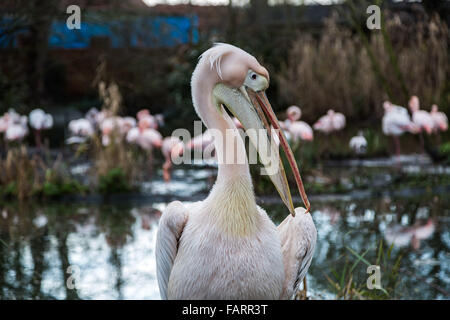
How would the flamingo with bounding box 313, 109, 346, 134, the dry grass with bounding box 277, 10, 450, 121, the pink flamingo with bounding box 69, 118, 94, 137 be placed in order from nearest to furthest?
1. the pink flamingo with bounding box 69, 118, 94, 137
2. the flamingo with bounding box 313, 109, 346, 134
3. the dry grass with bounding box 277, 10, 450, 121

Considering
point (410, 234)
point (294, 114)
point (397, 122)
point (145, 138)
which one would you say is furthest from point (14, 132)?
point (410, 234)

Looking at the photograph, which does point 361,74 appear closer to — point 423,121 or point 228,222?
point 423,121

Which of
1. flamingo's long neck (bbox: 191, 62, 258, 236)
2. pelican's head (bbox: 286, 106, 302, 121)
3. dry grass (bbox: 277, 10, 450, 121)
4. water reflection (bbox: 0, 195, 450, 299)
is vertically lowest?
water reflection (bbox: 0, 195, 450, 299)

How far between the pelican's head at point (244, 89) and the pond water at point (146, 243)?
1264mm

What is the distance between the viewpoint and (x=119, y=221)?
6133mm

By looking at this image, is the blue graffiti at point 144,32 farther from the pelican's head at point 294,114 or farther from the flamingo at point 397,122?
the flamingo at point 397,122

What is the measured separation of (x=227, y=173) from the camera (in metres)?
2.32

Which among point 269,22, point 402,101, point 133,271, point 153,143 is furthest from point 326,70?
point 133,271

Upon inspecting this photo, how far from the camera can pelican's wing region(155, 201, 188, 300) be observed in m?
2.33

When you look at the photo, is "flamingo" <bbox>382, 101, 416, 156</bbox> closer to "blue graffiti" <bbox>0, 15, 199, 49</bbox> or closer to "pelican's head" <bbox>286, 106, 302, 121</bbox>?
"pelican's head" <bbox>286, 106, 302, 121</bbox>

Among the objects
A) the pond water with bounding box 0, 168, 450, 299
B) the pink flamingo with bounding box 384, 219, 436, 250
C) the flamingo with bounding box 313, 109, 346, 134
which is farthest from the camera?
the flamingo with bounding box 313, 109, 346, 134

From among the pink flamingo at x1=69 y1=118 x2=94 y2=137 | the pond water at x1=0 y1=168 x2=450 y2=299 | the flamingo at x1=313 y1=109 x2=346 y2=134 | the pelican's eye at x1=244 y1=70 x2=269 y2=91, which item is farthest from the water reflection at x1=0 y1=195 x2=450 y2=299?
the flamingo at x1=313 y1=109 x2=346 y2=134

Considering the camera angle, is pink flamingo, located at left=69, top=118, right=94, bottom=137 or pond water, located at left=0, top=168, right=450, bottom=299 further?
pink flamingo, located at left=69, top=118, right=94, bottom=137

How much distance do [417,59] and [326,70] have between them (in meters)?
1.85
